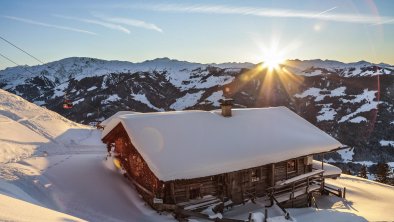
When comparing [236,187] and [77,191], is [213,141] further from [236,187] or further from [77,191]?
[77,191]

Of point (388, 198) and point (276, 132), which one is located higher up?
point (276, 132)

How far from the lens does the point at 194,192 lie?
1689cm

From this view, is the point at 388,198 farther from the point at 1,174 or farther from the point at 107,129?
the point at 1,174

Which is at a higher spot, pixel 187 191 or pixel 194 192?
pixel 187 191

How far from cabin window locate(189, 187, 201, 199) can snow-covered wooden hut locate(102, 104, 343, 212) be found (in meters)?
0.05

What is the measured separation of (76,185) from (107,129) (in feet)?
13.3

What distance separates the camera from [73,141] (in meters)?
30.5

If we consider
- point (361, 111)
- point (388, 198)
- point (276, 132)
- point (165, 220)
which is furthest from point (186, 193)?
Result: point (361, 111)

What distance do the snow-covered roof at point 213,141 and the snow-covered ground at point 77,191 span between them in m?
2.53

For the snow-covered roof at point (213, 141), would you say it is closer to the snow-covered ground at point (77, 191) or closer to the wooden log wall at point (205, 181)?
the wooden log wall at point (205, 181)

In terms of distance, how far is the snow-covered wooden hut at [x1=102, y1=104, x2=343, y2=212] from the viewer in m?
15.8

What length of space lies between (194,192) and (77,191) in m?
5.74

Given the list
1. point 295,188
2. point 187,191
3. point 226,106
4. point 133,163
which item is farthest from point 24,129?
point 295,188

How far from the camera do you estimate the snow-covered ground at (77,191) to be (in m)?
13.8
